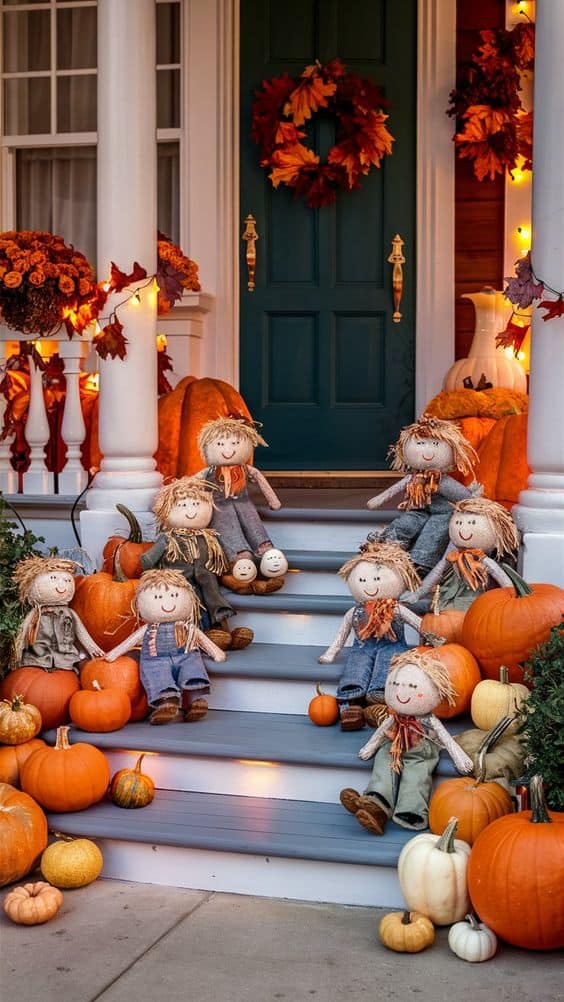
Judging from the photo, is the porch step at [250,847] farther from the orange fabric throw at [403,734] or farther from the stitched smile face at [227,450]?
the stitched smile face at [227,450]

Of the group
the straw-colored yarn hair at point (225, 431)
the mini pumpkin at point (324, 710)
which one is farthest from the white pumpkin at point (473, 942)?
the straw-colored yarn hair at point (225, 431)

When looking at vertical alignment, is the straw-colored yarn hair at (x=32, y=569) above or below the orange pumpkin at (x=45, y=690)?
above

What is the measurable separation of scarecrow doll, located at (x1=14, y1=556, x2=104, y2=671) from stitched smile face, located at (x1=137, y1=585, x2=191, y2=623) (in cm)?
29

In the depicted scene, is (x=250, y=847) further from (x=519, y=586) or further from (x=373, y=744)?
(x=519, y=586)

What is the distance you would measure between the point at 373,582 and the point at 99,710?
3.36 ft

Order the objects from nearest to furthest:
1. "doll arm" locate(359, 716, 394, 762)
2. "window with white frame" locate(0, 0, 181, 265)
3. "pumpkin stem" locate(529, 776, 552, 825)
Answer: "pumpkin stem" locate(529, 776, 552, 825)
"doll arm" locate(359, 716, 394, 762)
"window with white frame" locate(0, 0, 181, 265)

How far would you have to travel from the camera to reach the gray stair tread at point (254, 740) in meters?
3.82

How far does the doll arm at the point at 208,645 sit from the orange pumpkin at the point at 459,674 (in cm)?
80

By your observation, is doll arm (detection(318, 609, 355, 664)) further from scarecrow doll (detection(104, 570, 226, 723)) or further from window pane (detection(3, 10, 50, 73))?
window pane (detection(3, 10, 50, 73))

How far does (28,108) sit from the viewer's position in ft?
22.9

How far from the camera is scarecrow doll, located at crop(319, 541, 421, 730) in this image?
406 centimetres

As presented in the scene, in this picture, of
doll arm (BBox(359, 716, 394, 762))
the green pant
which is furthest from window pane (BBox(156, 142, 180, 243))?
the green pant

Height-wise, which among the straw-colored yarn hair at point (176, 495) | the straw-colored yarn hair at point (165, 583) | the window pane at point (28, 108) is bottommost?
the straw-colored yarn hair at point (165, 583)

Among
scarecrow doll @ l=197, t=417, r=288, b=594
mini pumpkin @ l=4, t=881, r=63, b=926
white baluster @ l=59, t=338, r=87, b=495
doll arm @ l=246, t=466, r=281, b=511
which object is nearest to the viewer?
mini pumpkin @ l=4, t=881, r=63, b=926
